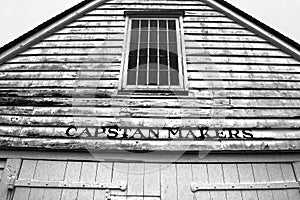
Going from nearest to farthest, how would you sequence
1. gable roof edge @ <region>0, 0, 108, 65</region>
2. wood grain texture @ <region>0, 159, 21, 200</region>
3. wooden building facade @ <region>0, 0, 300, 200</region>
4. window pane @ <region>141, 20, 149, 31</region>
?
wood grain texture @ <region>0, 159, 21, 200</region> < wooden building facade @ <region>0, 0, 300, 200</region> < gable roof edge @ <region>0, 0, 108, 65</region> < window pane @ <region>141, 20, 149, 31</region>

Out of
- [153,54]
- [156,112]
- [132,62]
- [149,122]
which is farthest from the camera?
[153,54]

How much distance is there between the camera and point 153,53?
518 centimetres

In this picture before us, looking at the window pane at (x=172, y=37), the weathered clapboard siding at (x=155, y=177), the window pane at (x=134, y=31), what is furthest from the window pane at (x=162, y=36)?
the weathered clapboard siding at (x=155, y=177)

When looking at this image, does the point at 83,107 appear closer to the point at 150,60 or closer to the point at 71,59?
the point at 71,59

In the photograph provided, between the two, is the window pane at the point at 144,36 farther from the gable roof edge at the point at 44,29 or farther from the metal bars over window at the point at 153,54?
the gable roof edge at the point at 44,29

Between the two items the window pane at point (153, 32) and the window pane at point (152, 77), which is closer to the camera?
the window pane at point (152, 77)

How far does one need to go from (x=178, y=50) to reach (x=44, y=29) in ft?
9.21

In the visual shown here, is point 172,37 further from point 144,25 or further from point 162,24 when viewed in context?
point 144,25

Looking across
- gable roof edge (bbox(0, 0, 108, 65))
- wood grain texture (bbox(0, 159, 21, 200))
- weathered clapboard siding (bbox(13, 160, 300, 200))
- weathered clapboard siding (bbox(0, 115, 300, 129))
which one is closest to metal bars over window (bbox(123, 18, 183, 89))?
weathered clapboard siding (bbox(0, 115, 300, 129))

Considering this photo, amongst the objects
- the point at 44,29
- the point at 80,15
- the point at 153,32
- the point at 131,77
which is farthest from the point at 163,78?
the point at 44,29

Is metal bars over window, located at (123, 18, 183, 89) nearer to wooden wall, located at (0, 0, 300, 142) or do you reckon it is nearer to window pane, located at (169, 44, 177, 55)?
window pane, located at (169, 44, 177, 55)

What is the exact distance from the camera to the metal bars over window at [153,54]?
4742 mm

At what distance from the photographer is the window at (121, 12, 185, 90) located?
471 cm

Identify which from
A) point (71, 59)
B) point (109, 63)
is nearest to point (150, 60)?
point (109, 63)
